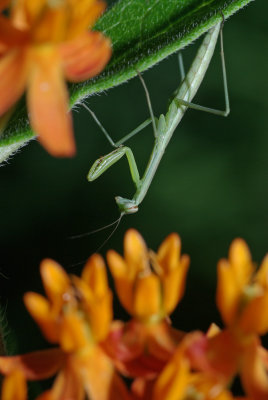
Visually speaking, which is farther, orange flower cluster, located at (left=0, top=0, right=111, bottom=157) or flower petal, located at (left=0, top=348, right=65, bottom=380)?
flower petal, located at (left=0, top=348, right=65, bottom=380)

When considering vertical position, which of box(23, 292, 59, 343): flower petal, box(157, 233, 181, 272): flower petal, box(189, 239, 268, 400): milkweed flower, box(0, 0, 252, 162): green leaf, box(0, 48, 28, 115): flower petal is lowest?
box(189, 239, 268, 400): milkweed flower

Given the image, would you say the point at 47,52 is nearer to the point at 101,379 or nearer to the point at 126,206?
the point at 101,379

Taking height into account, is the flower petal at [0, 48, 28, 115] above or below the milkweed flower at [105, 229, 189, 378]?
above

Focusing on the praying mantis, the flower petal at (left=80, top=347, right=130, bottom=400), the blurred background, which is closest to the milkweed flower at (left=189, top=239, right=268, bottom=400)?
the flower petal at (left=80, top=347, right=130, bottom=400)

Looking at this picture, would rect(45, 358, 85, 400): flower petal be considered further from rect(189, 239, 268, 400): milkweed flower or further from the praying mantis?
the praying mantis

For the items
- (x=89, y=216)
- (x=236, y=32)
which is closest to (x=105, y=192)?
(x=89, y=216)

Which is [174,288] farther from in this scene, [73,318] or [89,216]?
[89,216]

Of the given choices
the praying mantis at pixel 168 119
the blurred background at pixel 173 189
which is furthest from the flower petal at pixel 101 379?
the blurred background at pixel 173 189

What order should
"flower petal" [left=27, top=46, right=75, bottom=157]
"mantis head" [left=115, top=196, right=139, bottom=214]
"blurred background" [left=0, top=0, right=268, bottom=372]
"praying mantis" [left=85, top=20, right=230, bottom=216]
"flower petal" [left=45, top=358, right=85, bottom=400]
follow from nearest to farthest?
"flower petal" [left=27, top=46, right=75, bottom=157]
"flower petal" [left=45, top=358, right=85, bottom=400]
"praying mantis" [left=85, top=20, right=230, bottom=216]
"mantis head" [left=115, top=196, right=139, bottom=214]
"blurred background" [left=0, top=0, right=268, bottom=372]

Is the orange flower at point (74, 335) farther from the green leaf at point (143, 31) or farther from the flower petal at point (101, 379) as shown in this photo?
the green leaf at point (143, 31)
